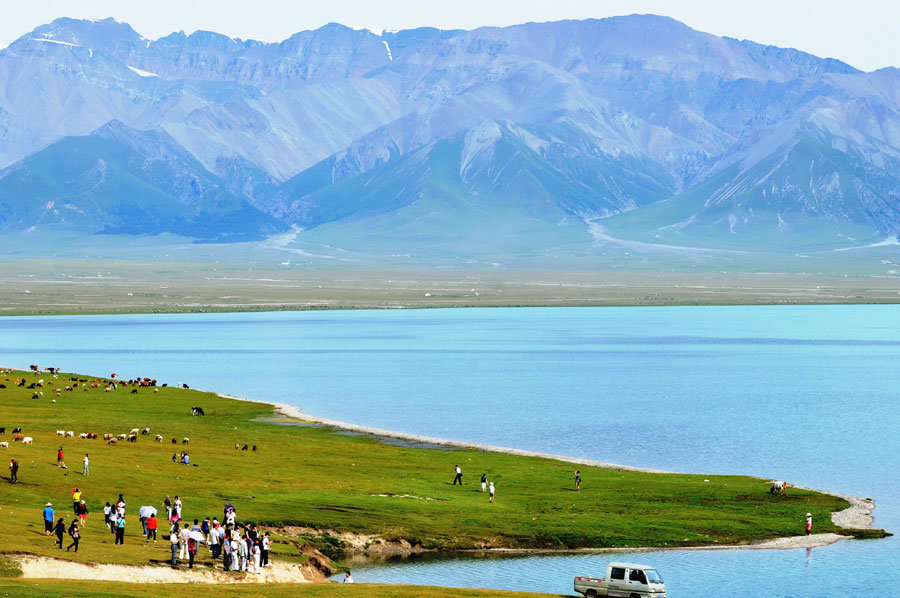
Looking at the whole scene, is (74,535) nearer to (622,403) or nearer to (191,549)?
(191,549)

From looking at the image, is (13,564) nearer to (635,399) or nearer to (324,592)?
(324,592)

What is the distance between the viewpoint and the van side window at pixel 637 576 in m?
47.9

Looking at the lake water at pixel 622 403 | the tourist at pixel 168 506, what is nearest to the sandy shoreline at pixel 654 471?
the lake water at pixel 622 403

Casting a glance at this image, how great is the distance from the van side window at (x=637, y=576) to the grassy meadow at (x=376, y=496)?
1369cm

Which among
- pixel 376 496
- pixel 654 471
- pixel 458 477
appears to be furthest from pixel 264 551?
pixel 654 471

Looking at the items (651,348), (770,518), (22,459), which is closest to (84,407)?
(22,459)

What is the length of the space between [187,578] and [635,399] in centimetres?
8083

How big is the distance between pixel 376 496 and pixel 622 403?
2202 inches

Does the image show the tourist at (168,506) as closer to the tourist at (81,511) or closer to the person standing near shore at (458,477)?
the tourist at (81,511)

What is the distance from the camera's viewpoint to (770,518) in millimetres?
67312

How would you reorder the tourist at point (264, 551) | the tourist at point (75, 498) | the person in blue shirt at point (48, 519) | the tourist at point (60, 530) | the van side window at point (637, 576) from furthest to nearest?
the tourist at point (75, 498), the tourist at point (264, 551), the person in blue shirt at point (48, 519), the tourist at point (60, 530), the van side window at point (637, 576)

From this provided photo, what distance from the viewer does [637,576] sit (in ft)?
158

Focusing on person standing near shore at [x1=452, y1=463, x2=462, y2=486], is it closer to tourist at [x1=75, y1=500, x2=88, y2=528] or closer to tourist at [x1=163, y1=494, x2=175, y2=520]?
tourist at [x1=163, y1=494, x2=175, y2=520]

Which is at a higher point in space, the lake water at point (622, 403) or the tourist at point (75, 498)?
the lake water at point (622, 403)
